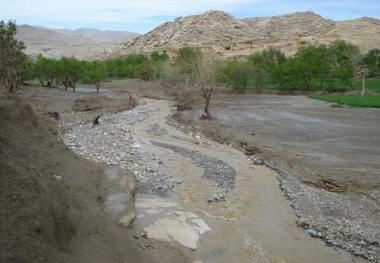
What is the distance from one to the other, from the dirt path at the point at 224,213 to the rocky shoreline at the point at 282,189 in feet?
0.70

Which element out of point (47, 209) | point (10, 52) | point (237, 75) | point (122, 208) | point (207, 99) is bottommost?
point (122, 208)

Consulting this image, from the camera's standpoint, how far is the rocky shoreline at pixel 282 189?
20.3 meters

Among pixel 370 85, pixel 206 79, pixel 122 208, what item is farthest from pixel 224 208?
pixel 370 85

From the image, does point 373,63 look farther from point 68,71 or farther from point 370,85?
point 68,71

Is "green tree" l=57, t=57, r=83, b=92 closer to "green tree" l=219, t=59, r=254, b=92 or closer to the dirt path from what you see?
"green tree" l=219, t=59, r=254, b=92

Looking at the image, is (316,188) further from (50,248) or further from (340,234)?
(50,248)

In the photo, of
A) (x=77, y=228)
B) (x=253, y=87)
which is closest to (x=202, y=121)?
(x=77, y=228)

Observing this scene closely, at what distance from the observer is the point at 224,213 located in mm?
22562

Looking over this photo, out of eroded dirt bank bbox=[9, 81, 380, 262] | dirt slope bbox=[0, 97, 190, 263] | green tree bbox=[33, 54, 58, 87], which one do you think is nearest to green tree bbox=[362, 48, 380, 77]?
green tree bbox=[33, 54, 58, 87]

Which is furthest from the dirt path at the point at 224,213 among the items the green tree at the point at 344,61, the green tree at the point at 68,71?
the green tree at the point at 344,61

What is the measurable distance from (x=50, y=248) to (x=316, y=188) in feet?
62.6

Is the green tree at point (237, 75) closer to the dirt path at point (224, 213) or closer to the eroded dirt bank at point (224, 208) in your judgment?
the eroded dirt bank at point (224, 208)

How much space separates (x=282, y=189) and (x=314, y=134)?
829 inches

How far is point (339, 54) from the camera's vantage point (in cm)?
12594
